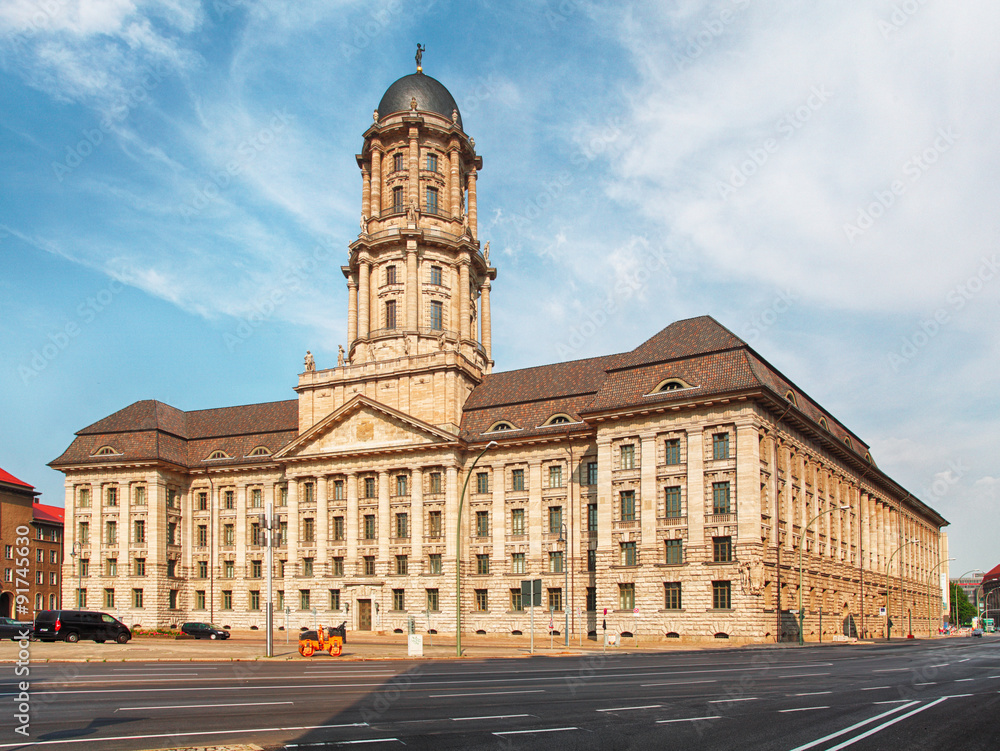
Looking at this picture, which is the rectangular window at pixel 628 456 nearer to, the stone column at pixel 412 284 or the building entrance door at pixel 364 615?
the building entrance door at pixel 364 615

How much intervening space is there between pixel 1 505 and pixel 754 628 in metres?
69.9

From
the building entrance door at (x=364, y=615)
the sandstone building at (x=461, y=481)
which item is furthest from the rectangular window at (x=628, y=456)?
the building entrance door at (x=364, y=615)

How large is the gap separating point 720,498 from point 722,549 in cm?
295

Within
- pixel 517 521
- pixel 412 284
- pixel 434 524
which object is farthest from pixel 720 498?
pixel 412 284

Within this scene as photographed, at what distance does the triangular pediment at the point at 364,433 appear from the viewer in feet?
205

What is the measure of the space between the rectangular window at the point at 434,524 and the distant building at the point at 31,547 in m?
40.4

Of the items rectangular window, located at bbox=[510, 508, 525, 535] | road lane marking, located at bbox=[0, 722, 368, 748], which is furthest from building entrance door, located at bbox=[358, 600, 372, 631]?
road lane marking, located at bbox=[0, 722, 368, 748]

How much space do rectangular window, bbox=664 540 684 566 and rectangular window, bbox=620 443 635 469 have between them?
5.36 m

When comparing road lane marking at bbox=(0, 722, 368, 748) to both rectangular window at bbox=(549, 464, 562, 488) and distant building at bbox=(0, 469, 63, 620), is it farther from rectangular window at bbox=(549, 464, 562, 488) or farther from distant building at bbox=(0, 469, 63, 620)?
distant building at bbox=(0, 469, 63, 620)

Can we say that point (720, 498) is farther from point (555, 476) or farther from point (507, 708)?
point (507, 708)

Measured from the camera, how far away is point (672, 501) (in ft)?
170

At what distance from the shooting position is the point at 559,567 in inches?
2297

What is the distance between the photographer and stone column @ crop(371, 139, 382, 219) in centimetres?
7631

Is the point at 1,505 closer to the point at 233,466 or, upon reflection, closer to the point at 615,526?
the point at 233,466
